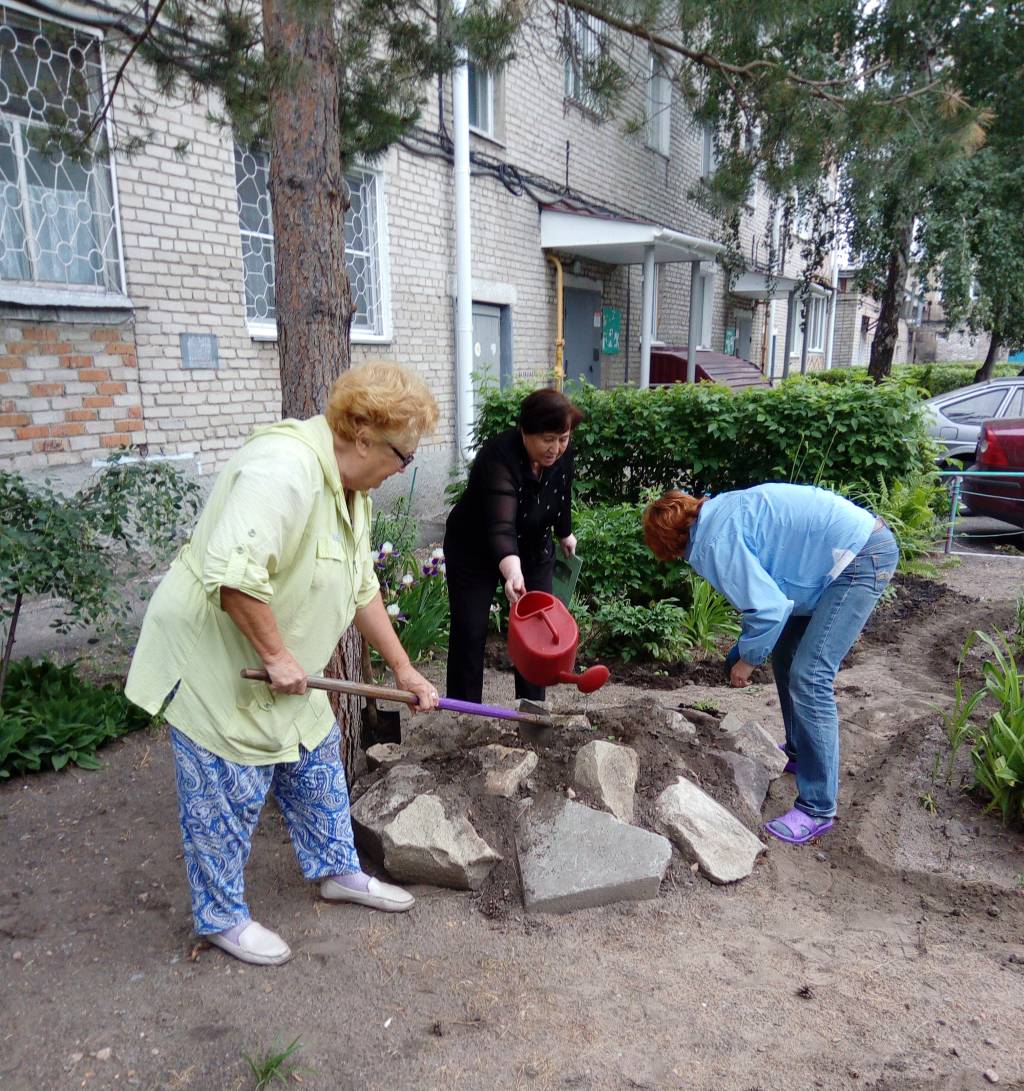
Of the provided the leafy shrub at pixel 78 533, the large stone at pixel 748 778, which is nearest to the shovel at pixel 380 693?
the large stone at pixel 748 778

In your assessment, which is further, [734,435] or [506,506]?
[734,435]

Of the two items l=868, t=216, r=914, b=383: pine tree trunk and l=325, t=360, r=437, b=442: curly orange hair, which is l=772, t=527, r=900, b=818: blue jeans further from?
l=868, t=216, r=914, b=383: pine tree trunk

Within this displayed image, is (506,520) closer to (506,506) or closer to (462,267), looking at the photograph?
(506,506)

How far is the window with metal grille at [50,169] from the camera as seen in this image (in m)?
4.90

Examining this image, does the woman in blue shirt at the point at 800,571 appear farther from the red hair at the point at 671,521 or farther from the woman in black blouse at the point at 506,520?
the woman in black blouse at the point at 506,520

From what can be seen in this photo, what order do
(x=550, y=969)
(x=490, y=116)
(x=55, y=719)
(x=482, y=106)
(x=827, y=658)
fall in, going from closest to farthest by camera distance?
(x=550, y=969) → (x=827, y=658) → (x=55, y=719) → (x=482, y=106) → (x=490, y=116)

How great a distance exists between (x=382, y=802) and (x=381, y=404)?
144 cm

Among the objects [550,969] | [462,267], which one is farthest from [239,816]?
[462,267]

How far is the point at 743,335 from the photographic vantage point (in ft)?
62.0

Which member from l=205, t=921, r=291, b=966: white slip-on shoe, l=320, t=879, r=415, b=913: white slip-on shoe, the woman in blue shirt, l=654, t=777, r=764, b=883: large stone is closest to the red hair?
the woman in blue shirt

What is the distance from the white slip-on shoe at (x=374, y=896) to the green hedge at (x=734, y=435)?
3567mm

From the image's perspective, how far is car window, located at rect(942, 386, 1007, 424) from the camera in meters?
9.51

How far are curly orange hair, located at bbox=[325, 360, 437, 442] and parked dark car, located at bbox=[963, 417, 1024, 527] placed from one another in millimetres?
6692

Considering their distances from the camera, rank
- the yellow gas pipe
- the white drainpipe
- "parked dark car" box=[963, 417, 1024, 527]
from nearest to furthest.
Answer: "parked dark car" box=[963, 417, 1024, 527], the yellow gas pipe, the white drainpipe
